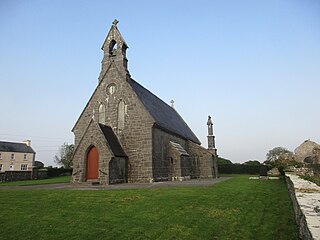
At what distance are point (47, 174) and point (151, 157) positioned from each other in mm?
21437

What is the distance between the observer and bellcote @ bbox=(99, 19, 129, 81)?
22.6 metres

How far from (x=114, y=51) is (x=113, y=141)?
9348 millimetres

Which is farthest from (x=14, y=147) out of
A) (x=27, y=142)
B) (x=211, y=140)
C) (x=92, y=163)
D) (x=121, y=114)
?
(x=211, y=140)

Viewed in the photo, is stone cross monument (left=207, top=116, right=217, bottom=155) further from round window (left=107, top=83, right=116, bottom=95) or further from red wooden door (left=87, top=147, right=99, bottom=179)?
red wooden door (left=87, top=147, right=99, bottom=179)

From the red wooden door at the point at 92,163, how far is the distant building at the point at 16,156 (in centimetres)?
4175

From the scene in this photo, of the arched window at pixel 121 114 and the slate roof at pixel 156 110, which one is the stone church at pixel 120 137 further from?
the slate roof at pixel 156 110

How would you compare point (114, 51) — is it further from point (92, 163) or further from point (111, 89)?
point (92, 163)

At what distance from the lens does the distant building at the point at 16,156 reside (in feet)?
176

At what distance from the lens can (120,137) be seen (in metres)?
21.1

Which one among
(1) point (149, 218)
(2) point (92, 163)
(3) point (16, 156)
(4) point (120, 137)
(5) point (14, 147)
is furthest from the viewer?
(5) point (14, 147)

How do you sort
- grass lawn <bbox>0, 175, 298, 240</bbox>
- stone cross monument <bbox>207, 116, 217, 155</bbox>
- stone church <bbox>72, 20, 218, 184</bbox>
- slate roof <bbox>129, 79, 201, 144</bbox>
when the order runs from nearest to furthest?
1. grass lawn <bbox>0, 175, 298, 240</bbox>
2. stone church <bbox>72, 20, 218, 184</bbox>
3. slate roof <bbox>129, 79, 201, 144</bbox>
4. stone cross monument <bbox>207, 116, 217, 155</bbox>

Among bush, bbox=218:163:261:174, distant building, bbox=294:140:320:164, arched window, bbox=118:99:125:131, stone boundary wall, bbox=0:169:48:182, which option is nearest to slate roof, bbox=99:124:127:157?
arched window, bbox=118:99:125:131

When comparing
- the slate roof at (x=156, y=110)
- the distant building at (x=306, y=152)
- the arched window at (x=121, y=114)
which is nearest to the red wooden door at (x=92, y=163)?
the arched window at (x=121, y=114)

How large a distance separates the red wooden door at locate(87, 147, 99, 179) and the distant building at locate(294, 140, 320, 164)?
28018mm
